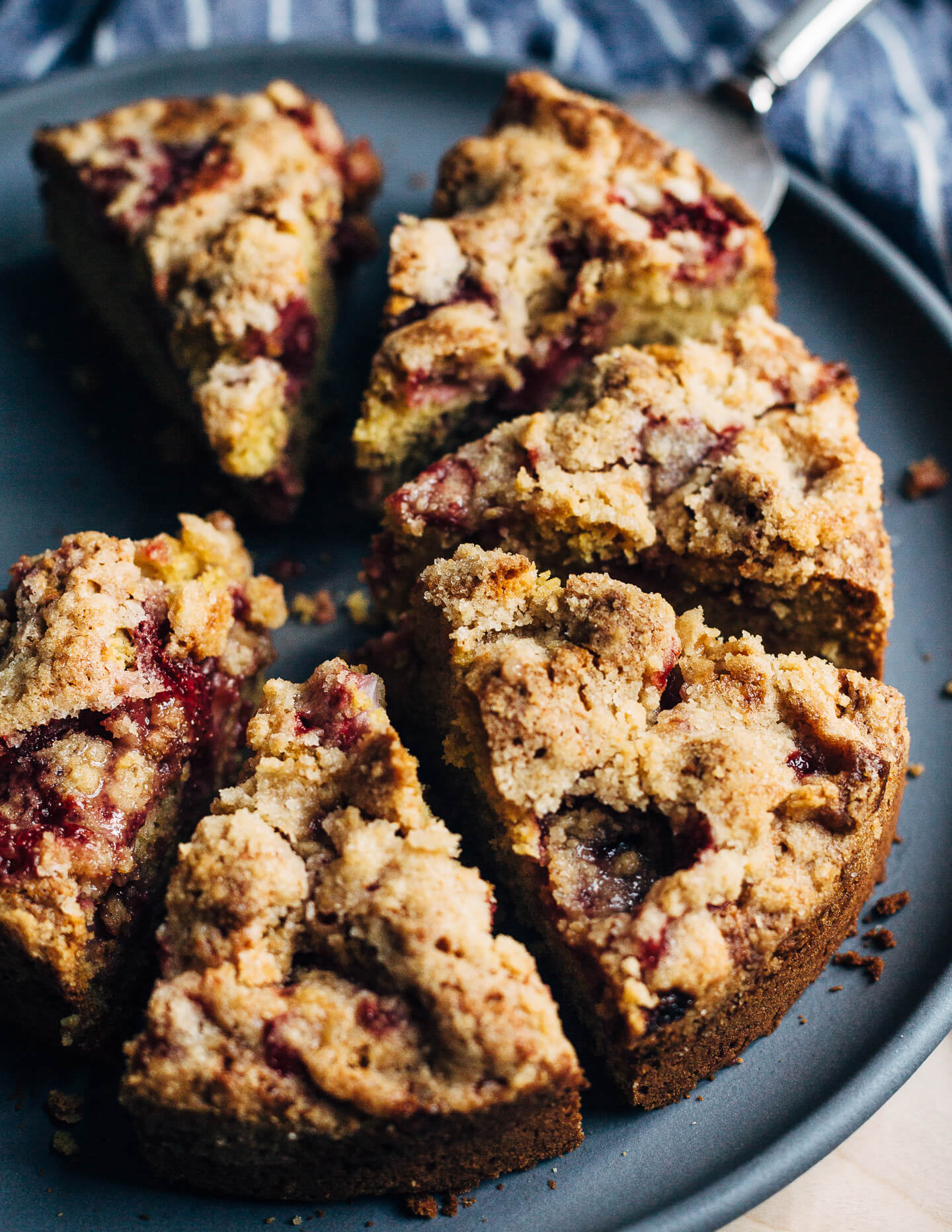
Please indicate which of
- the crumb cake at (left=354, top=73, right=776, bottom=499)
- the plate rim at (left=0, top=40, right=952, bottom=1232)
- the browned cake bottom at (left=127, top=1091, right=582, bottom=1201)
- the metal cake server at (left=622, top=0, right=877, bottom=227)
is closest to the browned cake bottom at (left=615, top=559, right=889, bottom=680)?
the crumb cake at (left=354, top=73, right=776, bottom=499)

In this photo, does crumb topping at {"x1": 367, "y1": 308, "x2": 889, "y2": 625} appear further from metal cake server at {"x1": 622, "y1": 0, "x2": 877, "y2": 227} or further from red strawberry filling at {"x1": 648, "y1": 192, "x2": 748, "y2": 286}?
metal cake server at {"x1": 622, "y1": 0, "x2": 877, "y2": 227}

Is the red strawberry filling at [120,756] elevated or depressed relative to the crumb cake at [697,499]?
depressed

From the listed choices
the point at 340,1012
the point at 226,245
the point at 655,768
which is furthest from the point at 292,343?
the point at 340,1012

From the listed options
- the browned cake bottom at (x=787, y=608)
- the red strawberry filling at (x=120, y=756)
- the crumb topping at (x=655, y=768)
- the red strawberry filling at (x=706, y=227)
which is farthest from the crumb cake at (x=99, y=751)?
the red strawberry filling at (x=706, y=227)

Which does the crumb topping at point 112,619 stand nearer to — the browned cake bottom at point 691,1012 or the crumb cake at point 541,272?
the crumb cake at point 541,272

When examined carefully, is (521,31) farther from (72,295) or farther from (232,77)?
(72,295)
